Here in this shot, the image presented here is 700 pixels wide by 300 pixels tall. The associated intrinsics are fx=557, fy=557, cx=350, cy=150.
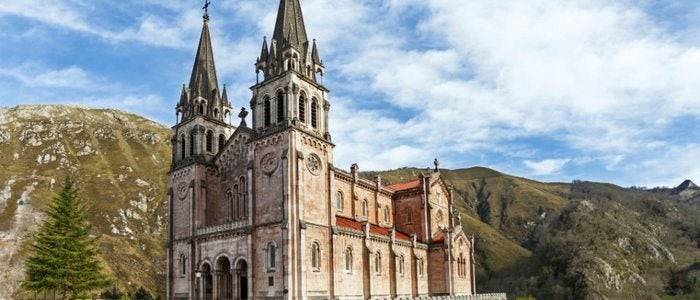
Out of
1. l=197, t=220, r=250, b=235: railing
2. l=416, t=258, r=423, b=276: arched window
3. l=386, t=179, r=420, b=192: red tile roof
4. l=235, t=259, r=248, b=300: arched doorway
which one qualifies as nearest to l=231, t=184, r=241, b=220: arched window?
l=197, t=220, r=250, b=235: railing

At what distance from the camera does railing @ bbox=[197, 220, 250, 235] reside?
4584 centimetres

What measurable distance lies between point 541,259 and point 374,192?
52899mm

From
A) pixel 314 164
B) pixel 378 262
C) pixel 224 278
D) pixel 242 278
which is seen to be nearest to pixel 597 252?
pixel 378 262

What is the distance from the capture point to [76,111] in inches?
7756

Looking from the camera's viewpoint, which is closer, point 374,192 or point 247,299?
point 247,299

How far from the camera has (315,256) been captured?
44125mm

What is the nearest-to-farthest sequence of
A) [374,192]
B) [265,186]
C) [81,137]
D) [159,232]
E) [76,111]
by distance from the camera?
[265,186]
[374,192]
[159,232]
[81,137]
[76,111]

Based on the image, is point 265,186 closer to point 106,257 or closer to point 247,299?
point 247,299

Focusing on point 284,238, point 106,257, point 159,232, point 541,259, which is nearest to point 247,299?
point 284,238

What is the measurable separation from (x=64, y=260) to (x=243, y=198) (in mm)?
18449

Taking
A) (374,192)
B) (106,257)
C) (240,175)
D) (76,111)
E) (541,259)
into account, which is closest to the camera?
(240,175)

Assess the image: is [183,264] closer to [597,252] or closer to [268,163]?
[268,163]

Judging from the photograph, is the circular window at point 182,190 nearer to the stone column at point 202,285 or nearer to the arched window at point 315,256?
the stone column at point 202,285

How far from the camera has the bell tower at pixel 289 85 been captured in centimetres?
4594
